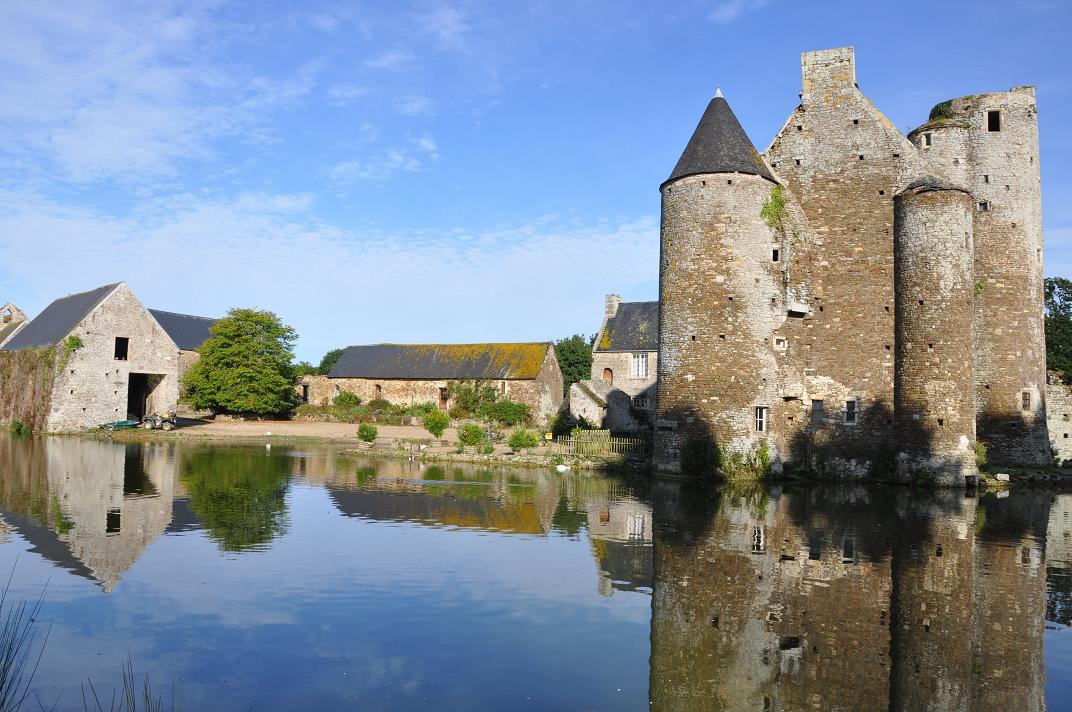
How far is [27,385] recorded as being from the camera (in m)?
35.6

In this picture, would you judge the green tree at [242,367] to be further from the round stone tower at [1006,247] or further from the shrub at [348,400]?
the round stone tower at [1006,247]

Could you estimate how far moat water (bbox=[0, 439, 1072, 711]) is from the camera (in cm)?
610

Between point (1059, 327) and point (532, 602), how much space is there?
41901 millimetres

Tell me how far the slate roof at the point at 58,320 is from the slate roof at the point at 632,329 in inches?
1008

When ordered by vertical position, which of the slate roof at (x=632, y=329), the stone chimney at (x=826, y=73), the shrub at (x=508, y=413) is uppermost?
the stone chimney at (x=826, y=73)

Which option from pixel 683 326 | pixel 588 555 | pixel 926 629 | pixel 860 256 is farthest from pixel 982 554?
pixel 860 256

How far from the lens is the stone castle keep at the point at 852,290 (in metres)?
21.1

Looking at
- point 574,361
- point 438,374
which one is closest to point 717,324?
point 438,374

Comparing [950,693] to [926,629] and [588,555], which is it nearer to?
[926,629]

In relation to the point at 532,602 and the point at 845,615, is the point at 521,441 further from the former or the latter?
the point at 845,615

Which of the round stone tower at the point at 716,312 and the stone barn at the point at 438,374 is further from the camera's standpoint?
the stone barn at the point at 438,374

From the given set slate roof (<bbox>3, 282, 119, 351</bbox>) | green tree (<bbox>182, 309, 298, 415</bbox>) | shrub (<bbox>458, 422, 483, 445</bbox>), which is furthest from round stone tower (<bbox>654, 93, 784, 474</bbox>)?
slate roof (<bbox>3, 282, 119, 351</bbox>)

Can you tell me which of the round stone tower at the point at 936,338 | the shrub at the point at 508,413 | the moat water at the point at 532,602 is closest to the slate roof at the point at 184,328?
the shrub at the point at 508,413

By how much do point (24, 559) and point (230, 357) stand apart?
1251 inches
